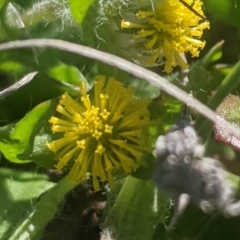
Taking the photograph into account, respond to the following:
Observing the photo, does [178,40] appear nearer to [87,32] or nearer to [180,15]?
[180,15]

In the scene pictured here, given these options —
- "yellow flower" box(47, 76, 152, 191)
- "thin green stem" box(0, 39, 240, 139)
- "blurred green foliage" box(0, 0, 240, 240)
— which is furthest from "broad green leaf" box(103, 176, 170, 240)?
"thin green stem" box(0, 39, 240, 139)

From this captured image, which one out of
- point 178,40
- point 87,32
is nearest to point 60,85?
point 87,32

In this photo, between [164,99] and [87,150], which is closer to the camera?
[87,150]

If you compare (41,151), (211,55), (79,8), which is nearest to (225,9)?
(211,55)

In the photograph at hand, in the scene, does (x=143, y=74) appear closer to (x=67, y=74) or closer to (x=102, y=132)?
(x=102, y=132)

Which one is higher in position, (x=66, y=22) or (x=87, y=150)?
Result: (x=66, y=22)

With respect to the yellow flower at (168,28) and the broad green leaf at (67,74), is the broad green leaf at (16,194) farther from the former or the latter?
the yellow flower at (168,28)

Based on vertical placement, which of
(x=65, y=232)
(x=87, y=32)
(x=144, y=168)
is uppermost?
(x=87, y=32)

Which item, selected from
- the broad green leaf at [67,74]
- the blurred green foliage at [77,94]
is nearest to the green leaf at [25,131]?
the blurred green foliage at [77,94]
